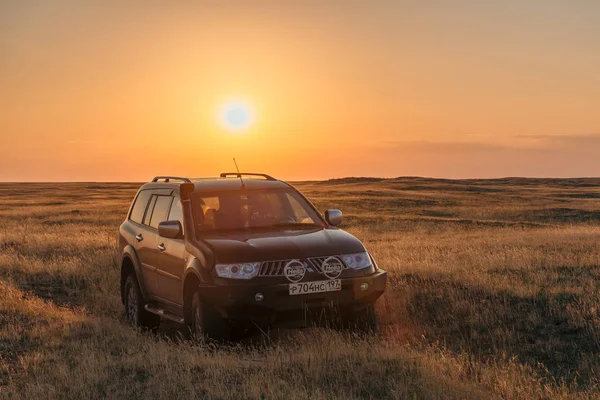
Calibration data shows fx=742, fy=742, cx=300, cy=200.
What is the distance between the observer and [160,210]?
9.77 meters

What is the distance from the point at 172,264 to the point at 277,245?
1.63 m

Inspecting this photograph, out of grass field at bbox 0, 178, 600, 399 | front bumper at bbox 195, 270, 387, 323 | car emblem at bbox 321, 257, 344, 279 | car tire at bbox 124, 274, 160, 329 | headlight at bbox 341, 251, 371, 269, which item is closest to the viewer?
grass field at bbox 0, 178, 600, 399

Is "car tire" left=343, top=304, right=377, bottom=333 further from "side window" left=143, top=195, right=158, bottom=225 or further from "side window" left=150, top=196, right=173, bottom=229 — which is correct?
"side window" left=143, top=195, right=158, bottom=225

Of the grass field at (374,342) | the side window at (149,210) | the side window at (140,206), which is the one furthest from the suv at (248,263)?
the side window at (140,206)

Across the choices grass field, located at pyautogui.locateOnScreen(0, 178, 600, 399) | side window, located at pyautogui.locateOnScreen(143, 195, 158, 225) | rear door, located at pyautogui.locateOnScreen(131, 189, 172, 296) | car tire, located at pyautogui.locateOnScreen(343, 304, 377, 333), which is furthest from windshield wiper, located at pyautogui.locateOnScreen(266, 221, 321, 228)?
side window, located at pyautogui.locateOnScreen(143, 195, 158, 225)

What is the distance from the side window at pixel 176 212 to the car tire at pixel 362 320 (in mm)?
2346

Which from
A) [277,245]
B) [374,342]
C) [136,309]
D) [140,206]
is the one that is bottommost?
[136,309]

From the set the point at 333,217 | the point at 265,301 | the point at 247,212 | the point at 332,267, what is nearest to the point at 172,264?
the point at 247,212

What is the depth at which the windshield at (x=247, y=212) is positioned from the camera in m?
8.77

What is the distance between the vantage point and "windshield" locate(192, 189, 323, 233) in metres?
8.77

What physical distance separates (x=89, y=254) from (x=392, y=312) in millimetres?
8973

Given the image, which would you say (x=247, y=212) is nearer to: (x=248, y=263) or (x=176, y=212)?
(x=176, y=212)

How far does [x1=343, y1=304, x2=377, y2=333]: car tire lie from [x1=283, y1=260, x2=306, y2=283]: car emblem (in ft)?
2.46

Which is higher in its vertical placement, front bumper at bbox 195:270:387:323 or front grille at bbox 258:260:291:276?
Answer: front grille at bbox 258:260:291:276
